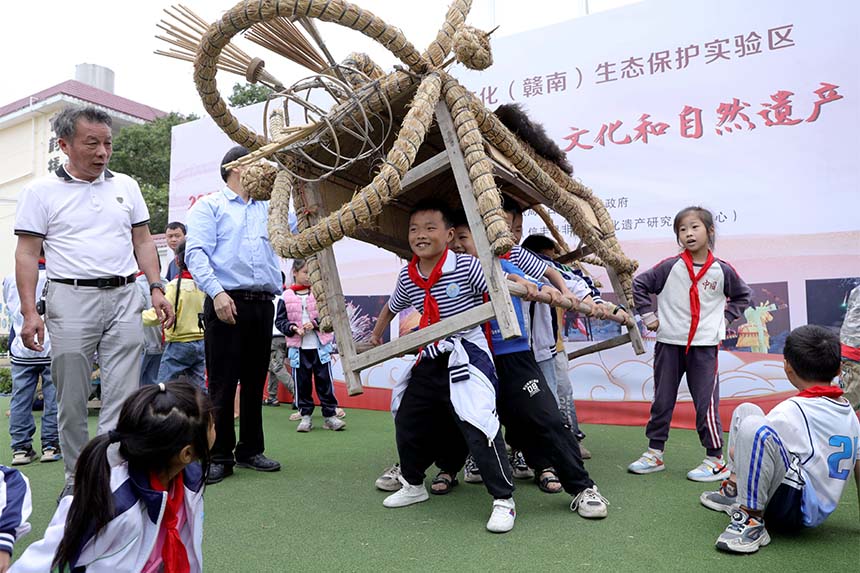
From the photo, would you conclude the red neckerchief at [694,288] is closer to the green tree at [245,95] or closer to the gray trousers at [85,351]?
the gray trousers at [85,351]

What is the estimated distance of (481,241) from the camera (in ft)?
7.63

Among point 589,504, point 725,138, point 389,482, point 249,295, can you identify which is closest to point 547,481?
point 589,504

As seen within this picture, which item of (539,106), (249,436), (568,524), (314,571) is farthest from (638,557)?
(539,106)

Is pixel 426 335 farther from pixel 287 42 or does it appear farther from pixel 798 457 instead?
pixel 798 457

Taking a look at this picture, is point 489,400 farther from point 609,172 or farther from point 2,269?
point 2,269

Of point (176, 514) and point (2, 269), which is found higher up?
point (2, 269)

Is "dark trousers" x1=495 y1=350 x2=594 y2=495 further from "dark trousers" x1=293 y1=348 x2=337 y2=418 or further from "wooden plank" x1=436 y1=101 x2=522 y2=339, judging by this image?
"dark trousers" x1=293 y1=348 x2=337 y2=418

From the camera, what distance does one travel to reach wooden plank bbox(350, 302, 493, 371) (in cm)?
228

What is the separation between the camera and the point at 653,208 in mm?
4672

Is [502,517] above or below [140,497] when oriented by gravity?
below

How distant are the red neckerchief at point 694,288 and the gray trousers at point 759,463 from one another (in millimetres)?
1108

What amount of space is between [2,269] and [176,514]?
1683 centimetres

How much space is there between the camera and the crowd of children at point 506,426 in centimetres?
151

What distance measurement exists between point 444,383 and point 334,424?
8.32ft
